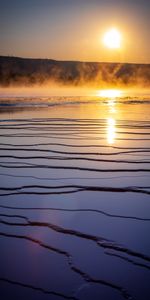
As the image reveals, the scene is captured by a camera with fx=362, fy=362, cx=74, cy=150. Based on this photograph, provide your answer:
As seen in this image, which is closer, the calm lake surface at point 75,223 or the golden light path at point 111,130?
the calm lake surface at point 75,223

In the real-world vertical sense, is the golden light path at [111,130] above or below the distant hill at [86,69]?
below

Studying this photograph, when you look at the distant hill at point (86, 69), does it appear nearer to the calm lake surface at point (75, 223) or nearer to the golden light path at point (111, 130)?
the golden light path at point (111, 130)

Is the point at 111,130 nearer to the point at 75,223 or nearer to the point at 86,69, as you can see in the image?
the point at 75,223

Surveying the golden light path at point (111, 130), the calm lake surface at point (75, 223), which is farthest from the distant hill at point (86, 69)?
the calm lake surface at point (75, 223)

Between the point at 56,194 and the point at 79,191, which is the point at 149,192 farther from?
the point at 56,194

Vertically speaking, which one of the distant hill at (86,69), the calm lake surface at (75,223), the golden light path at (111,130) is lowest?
the calm lake surface at (75,223)

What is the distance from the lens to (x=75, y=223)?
268 centimetres

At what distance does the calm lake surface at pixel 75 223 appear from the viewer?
1971 mm

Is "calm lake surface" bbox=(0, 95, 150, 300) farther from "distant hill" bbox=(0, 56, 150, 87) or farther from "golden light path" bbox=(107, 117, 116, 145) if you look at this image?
"distant hill" bbox=(0, 56, 150, 87)

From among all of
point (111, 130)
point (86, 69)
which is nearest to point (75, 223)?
point (111, 130)

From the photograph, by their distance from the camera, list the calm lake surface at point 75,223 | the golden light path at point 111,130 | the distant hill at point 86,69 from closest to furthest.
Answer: the calm lake surface at point 75,223
the golden light path at point 111,130
the distant hill at point 86,69

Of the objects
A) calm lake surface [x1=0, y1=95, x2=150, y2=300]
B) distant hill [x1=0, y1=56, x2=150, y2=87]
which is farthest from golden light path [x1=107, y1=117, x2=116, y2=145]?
distant hill [x1=0, y1=56, x2=150, y2=87]

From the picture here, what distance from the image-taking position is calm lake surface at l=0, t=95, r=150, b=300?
1.97m

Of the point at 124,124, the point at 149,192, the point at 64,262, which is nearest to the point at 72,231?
the point at 64,262
